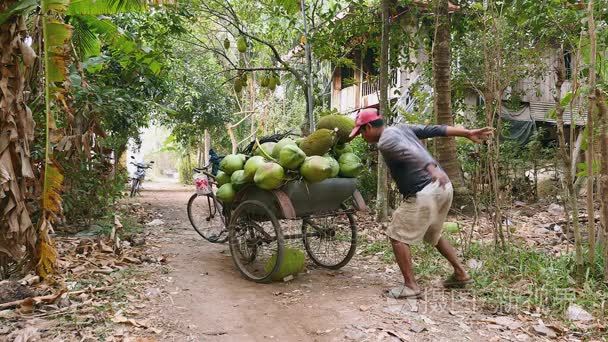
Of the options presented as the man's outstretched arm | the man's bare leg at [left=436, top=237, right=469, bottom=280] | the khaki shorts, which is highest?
the man's outstretched arm

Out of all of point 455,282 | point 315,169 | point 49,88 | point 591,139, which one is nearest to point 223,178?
point 315,169

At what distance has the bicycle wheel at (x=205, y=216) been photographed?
686 centimetres

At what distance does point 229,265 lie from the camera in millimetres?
5398

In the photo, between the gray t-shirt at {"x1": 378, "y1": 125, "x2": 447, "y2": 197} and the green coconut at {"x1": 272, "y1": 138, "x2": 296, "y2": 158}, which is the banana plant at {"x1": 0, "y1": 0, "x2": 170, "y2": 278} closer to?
the green coconut at {"x1": 272, "y1": 138, "x2": 296, "y2": 158}

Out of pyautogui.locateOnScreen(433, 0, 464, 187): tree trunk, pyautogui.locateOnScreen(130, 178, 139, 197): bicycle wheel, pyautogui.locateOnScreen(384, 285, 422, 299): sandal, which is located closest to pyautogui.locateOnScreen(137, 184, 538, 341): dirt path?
pyautogui.locateOnScreen(384, 285, 422, 299): sandal

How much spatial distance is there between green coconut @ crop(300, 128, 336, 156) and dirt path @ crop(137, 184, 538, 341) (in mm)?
1288

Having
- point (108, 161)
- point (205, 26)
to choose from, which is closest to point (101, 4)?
point (108, 161)

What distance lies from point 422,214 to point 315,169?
40.8 inches

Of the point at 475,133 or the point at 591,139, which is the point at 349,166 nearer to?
the point at 475,133

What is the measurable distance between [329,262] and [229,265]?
1158 millimetres

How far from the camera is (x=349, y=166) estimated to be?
15.3 ft

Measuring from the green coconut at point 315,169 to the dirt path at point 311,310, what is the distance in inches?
40.9

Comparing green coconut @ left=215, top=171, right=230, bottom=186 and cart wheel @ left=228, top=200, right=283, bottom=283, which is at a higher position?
green coconut @ left=215, top=171, right=230, bottom=186

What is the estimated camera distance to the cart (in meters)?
4.41
